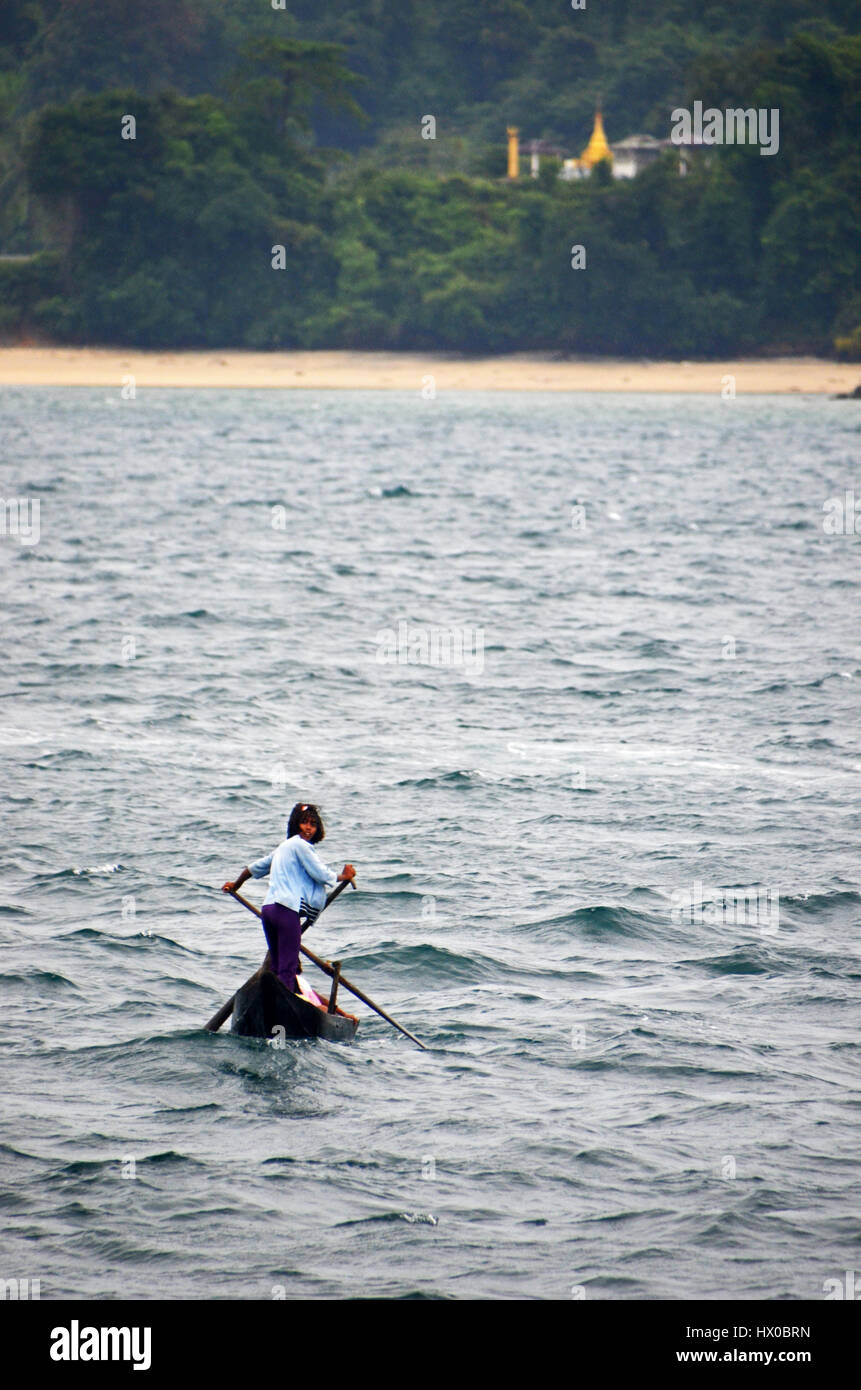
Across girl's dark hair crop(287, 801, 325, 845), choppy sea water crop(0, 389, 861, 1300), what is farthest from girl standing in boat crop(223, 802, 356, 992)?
choppy sea water crop(0, 389, 861, 1300)

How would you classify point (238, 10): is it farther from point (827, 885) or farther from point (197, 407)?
point (827, 885)

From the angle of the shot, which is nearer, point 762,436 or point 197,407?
point 762,436

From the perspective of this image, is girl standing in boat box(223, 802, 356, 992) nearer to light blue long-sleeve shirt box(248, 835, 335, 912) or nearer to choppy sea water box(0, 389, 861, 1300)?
light blue long-sleeve shirt box(248, 835, 335, 912)

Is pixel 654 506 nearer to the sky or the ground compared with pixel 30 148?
nearer to the ground

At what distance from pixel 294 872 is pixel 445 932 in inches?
131

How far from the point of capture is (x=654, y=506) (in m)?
58.1

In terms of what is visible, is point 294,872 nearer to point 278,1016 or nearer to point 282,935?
point 282,935

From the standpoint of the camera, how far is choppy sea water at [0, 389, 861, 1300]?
1140cm

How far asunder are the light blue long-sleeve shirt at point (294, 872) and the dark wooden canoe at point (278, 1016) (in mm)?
579

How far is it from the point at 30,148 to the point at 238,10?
151 feet

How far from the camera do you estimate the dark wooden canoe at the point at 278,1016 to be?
13.7m

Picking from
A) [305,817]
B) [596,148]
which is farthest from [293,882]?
[596,148]

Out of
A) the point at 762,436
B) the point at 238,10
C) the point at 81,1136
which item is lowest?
the point at 81,1136
